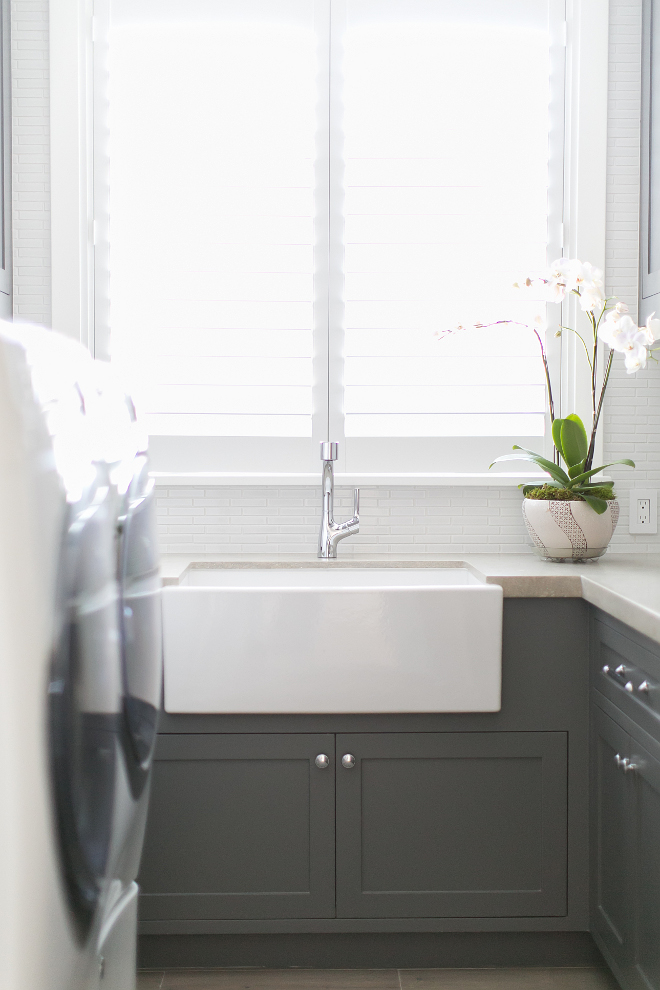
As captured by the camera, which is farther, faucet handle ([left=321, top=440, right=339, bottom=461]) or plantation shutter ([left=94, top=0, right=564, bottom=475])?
plantation shutter ([left=94, top=0, right=564, bottom=475])

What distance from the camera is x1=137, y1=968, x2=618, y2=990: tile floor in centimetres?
164

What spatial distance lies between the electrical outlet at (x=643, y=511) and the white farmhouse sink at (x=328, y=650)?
2.56ft

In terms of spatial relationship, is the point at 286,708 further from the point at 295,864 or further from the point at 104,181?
the point at 104,181

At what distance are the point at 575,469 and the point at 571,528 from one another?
156 mm

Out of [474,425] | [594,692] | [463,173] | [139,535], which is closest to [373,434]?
[474,425]

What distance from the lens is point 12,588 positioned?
1.50 feet

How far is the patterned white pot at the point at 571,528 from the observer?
1.87 meters

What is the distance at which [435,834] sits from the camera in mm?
1644

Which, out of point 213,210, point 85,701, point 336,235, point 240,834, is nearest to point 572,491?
point 336,235

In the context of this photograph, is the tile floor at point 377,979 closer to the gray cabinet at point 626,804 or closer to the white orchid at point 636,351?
the gray cabinet at point 626,804

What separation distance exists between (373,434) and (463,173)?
0.80 m

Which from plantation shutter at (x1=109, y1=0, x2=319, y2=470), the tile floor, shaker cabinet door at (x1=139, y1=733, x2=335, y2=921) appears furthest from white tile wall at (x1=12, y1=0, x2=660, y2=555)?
the tile floor

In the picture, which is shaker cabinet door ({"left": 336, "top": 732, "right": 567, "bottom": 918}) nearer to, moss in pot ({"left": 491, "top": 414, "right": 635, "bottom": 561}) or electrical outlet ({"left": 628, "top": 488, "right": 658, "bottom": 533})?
moss in pot ({"left": 491, "top": 414, "right": 635, "bottom": 561})

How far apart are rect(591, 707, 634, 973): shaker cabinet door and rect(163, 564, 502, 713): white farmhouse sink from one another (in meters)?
0.25
